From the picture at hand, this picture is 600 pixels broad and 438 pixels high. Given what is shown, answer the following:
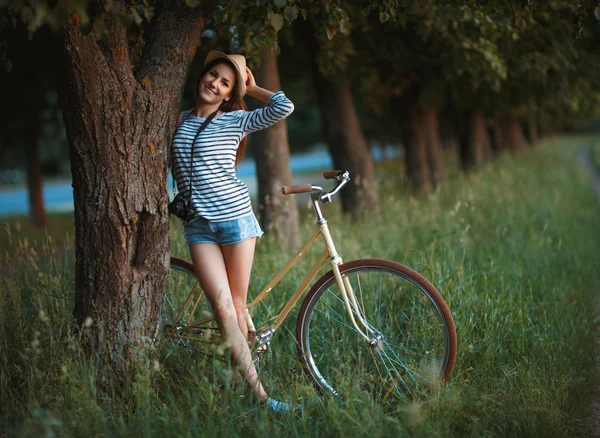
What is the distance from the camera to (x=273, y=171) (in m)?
6.49

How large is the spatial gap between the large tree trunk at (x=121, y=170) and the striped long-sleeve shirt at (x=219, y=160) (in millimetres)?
123

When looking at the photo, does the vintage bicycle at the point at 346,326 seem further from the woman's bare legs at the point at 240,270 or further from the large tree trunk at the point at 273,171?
the large tree trunk at the point at 273,171

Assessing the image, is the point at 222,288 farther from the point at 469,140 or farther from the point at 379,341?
the point at 469,140

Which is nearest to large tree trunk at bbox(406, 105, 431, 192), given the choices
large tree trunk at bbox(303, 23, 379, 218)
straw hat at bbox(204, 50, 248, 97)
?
large tree trunk at bbox(303, 23, 379, 218)

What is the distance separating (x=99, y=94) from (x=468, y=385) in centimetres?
252

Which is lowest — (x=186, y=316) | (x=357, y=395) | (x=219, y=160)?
(x=357, y=395)

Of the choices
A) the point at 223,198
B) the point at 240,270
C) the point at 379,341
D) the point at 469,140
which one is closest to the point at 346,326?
the point at 379,341

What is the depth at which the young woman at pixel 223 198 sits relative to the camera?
3.37 m

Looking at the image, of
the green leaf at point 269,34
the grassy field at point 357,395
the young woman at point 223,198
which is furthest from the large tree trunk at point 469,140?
the young woman at point 223,198

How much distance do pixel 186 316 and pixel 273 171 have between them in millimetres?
2877

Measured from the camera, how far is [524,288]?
4875 millimetres

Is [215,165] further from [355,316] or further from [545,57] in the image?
[545,57]

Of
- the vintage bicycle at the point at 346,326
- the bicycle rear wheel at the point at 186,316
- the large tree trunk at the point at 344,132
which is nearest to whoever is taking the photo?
the vintage bicycle at the point at 346,326

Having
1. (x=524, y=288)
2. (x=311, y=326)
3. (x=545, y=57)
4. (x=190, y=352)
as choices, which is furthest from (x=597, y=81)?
(x=190, y=352)
